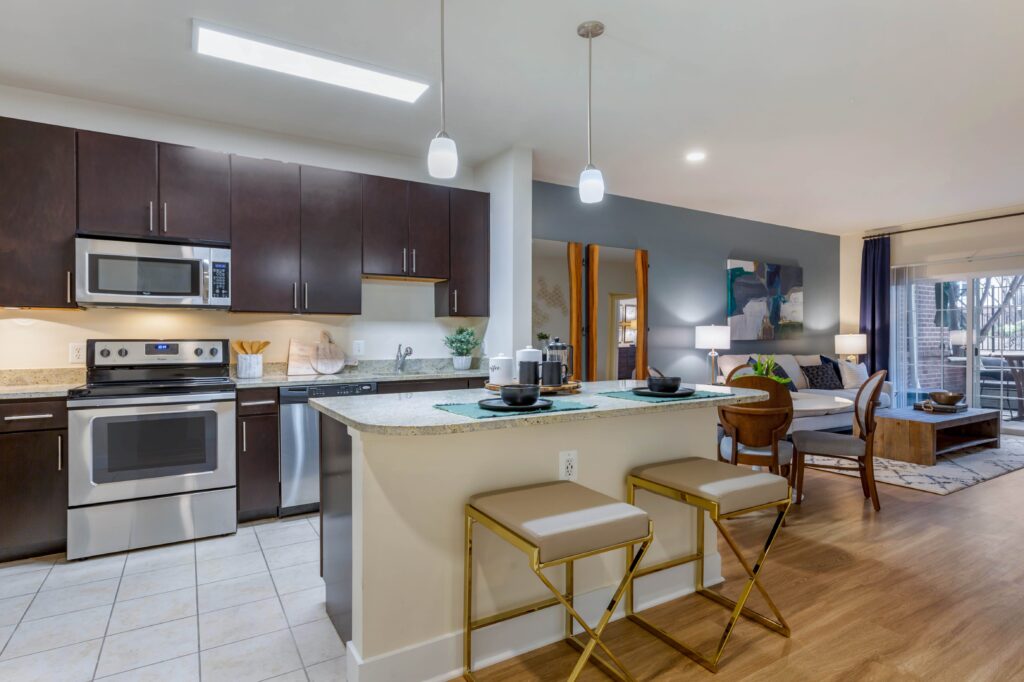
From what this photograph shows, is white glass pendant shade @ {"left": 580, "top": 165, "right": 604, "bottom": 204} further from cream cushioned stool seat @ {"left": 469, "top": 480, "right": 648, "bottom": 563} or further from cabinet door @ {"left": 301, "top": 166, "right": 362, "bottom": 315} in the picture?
cabinet door @ {"left": 301, "top": 166, "right": 362, "bottom": 315}

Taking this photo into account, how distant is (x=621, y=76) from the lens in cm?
293

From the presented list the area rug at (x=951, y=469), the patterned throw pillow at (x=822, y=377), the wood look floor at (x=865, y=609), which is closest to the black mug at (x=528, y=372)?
the wood look floor at (x=865, y=609)

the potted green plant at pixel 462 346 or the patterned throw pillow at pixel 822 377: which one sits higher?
the potted green plant at pixel 462 346

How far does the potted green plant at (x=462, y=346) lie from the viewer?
430 cm

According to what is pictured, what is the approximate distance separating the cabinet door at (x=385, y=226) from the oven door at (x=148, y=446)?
4.31ft

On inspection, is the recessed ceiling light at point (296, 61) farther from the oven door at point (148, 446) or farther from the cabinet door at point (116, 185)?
the oven door at point (148, 446)

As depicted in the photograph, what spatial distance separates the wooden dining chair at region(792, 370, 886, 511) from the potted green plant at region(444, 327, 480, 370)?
2393 mm

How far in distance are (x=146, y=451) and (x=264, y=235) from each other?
1450 millimetres

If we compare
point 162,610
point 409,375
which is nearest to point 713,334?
point 409,375

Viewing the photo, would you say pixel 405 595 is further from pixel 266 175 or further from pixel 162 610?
pixel 266 175

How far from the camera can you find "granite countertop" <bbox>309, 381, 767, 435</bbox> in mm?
1548

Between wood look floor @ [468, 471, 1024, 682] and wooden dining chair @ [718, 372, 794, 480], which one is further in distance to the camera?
wooden dining chair @ [718, 372, 794, 480]

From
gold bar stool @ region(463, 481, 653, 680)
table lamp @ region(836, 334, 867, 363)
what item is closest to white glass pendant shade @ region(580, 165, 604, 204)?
gold bar stool @ region(463, 481, 653, 680)

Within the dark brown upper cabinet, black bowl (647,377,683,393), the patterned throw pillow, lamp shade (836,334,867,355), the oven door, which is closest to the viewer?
black bowl (647,377,683,393)
